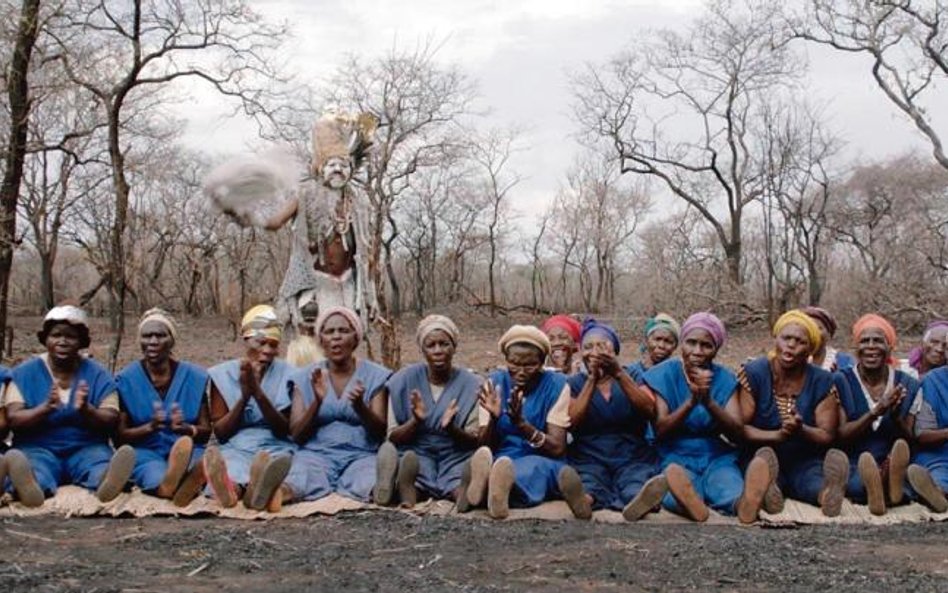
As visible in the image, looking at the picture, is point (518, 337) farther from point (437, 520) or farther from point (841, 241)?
point (841, 241)

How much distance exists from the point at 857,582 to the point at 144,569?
270 cm

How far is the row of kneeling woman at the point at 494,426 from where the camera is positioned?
571cm

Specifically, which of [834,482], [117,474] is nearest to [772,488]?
[834,482]

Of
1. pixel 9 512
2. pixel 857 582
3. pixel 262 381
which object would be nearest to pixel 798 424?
pixel 857 582

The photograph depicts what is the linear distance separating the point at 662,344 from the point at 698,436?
693 mm

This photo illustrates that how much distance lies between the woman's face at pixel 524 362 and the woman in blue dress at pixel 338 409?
741 mm

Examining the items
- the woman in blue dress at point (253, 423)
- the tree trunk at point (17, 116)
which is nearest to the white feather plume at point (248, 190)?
the woman in blue dress at point (253, 423)

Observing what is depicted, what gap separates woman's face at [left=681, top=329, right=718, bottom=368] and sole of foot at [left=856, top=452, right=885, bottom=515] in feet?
2.91

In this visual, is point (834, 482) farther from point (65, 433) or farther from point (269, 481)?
point (65, 433)

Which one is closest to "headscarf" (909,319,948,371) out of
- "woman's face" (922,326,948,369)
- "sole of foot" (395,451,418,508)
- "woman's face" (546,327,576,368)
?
"woman's face" (922,326,948,369)

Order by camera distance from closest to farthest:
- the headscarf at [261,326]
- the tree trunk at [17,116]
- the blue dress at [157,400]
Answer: the blue dress at [157,400] → the headscarf at [261,326] → the tree trunk at [17,116]

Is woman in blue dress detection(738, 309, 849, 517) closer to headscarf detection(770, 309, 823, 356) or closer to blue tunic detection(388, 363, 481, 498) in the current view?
headscarf detection(770, 309, 823, 356)

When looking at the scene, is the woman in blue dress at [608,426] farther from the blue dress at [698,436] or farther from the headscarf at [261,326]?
the headscarf at [261,326]

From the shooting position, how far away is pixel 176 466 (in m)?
5.79
